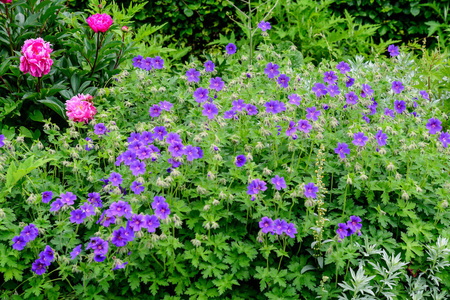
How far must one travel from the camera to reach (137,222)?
2395 millimetres

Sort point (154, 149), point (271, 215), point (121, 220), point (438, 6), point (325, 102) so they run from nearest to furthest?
1. point (121, 220)
2. point (154, 149)
3. point (271, 215)
4. point (325, 102)
5. point (438, 6)

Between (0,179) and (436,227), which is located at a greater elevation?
(0,179)

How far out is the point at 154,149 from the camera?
2613 mm

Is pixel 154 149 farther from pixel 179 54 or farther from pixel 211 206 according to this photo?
pixel 179 54

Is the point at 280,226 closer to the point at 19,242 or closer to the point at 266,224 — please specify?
the point at 266,224

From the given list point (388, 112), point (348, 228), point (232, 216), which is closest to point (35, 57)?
point (232, 216)

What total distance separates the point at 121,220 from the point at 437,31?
5526 mm

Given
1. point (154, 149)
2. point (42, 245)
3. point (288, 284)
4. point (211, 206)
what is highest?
point (154, 149)

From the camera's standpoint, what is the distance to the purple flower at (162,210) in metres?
2.40

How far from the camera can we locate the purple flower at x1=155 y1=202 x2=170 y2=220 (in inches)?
94.7

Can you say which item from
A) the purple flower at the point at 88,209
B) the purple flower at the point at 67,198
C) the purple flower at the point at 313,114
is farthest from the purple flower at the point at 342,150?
the purple flower at the point at 67,198

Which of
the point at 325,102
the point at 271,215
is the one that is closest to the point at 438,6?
the point at 325,102

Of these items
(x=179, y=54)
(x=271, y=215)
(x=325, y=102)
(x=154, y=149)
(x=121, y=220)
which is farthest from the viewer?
(x=179, y=54)

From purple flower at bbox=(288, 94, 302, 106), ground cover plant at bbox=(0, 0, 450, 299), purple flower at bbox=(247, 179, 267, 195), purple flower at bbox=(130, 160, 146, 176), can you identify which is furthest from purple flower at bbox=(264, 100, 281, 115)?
purple flower at bbox=(130, 160, 146, 176)
